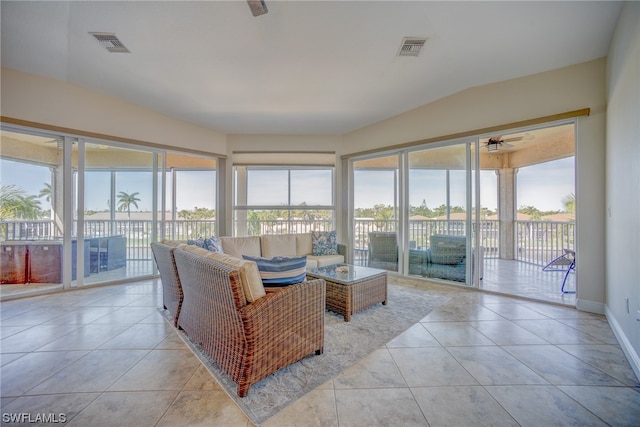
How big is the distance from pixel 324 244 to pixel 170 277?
2.58 metres

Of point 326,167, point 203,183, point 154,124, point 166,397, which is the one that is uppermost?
point 154,124

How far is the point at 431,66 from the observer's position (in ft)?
10.6

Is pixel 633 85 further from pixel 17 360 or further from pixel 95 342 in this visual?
pixel 17 360

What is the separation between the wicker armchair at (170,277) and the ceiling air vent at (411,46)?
3.16m

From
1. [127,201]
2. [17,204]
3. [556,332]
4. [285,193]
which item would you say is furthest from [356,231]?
[17,204]

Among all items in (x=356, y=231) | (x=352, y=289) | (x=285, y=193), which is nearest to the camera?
(x=352, y=289)

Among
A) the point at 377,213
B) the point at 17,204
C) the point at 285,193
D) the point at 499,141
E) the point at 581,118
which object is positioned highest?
the point at 499,141

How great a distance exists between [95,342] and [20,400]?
0.77 meters

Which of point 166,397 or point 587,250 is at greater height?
point 587,250

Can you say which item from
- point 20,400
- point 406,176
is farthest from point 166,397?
point 406,176

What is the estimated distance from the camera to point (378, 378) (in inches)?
74.0

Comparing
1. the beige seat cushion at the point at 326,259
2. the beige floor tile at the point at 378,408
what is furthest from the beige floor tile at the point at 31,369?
the beige seat cushion at the point at 326,259

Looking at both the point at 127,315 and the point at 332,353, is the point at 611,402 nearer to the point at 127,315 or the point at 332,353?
the point at 332,353

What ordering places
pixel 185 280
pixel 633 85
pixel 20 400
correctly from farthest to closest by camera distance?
pixel 185 280 < pixel 633 85 < pixel 20 400
